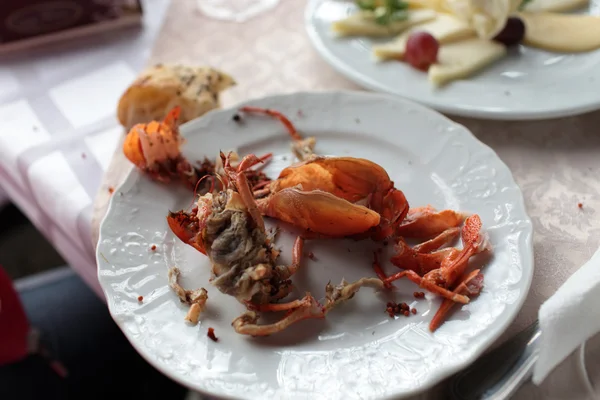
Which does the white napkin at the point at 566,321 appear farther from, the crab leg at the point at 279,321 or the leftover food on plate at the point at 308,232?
the crab leg at the point at 279,321

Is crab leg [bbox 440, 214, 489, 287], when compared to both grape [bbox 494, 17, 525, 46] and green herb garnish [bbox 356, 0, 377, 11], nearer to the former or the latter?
grape [bbox 494, 17, 525, 46]

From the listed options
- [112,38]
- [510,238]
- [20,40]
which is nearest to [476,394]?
[510,238]

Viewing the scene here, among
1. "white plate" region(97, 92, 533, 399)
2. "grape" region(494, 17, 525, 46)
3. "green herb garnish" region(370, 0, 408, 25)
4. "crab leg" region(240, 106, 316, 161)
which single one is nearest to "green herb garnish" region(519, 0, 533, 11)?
"grape" region(494, 17, 525, 46)

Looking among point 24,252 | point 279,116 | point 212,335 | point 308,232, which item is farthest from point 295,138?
point 24,252

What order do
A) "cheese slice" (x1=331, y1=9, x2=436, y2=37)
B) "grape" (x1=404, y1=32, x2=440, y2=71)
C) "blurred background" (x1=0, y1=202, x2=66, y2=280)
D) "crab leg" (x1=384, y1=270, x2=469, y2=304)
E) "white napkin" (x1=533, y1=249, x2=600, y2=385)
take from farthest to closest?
"blurred background" (x1=0, y1=202, x2=66, y2=280) → "cheese slice" (x1=331, y1=9, x2=436, y2=37) → "grape" (x1=404, y1=32, x2=440, y2=71) → "crab leg" (x1=384, y1=270, x2=469, y2=304) → "white napkin" (x1=533, y1=249, x2=600, y2=385)

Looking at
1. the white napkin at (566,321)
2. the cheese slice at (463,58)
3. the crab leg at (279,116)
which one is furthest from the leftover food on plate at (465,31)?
the white napkin at (566,321)

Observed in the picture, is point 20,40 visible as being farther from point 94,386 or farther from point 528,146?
point 528,146

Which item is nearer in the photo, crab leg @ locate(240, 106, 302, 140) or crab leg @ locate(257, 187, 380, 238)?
crab leg @ locate(257, 187, 380, 238)
